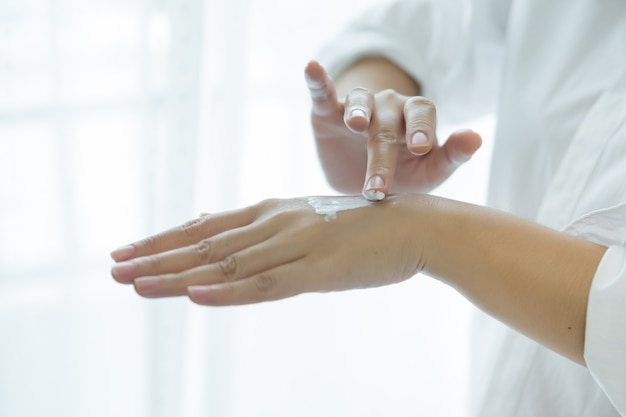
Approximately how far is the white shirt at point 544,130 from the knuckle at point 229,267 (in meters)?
0.29

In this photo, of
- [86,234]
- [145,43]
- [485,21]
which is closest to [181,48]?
[145,43]

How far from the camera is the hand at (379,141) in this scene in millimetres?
718

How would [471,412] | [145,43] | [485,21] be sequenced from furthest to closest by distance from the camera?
→ [145,43] → [485,21] → [471,412]

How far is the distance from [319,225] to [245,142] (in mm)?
551

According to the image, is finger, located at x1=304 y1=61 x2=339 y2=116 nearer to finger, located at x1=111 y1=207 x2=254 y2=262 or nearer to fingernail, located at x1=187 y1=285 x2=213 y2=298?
finger, located at x1=111 y1=207 x2=254 y2=262

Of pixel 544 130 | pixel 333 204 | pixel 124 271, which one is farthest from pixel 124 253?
pixel 544 130

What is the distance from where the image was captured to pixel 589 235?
27.1 inches

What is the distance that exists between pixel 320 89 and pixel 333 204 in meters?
0.11

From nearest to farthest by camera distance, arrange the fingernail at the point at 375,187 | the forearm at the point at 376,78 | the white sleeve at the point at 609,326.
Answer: the white sleeve at the point at 609,326 → the fingernail at the point at 375,187 → the forearm at the point at 376,78

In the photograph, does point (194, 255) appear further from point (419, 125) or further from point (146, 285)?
point (419, 125)

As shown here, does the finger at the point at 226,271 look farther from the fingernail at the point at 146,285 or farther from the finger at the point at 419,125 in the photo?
the finger at the point at 419,125

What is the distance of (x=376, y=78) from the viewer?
94cm

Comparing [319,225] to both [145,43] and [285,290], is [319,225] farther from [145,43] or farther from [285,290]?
[145,43]

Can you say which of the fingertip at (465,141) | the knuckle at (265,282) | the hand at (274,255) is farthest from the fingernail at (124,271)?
the fingertip at (465,141)
